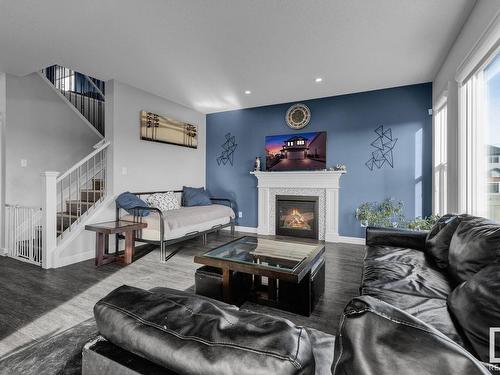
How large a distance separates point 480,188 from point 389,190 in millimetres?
1733

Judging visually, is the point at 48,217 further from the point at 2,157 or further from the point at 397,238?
the point at 397,238

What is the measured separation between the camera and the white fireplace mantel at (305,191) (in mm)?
4602

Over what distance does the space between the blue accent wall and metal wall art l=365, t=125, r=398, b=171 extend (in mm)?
56

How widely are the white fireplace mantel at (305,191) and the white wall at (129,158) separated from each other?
67.5 inches

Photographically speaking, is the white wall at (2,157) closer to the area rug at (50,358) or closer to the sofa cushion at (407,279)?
the area rug at (50,358)

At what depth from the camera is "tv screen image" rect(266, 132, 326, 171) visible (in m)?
4.73

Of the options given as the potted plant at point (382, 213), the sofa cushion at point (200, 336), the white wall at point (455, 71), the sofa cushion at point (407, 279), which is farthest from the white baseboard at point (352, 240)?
the sofa cushion at point (200, 336)

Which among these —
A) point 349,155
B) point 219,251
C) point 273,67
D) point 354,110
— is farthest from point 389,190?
point 219,251

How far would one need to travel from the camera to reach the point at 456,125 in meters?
2.74

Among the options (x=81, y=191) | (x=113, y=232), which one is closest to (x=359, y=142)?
(x=113, y=232)

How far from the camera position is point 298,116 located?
193 inches

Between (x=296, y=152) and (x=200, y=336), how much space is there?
457 centimetres

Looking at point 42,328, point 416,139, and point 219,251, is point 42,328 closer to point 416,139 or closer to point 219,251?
point 219,251

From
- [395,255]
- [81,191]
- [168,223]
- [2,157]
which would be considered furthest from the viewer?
[81,191]
